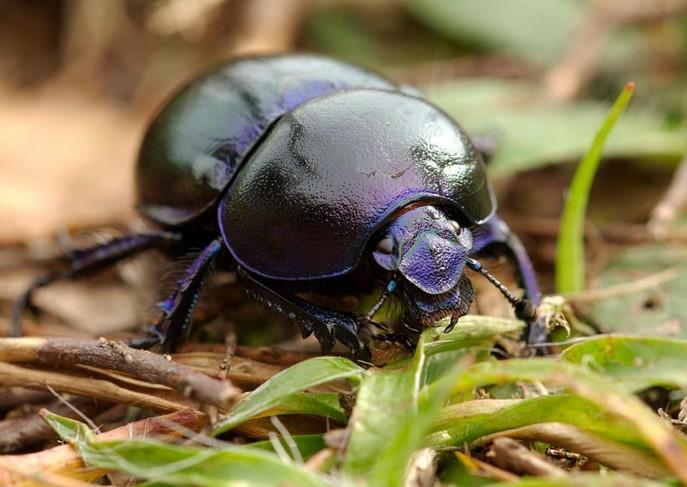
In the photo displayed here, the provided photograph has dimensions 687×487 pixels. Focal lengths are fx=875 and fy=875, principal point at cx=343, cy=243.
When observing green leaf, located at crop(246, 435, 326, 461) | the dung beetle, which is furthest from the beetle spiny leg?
green leaf, located at crop(246, 435, 326, 461)

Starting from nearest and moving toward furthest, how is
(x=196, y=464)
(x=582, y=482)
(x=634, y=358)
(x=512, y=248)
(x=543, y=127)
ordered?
1. (x=582, y=482)
2. (x=196, y=464)
3. (x=634, y=358)
4. (x=512, y=248)
5. (x=543, y=127)

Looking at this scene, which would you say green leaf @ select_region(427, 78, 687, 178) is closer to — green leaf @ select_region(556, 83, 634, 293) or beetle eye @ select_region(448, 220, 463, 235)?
green leaf @ select_region(556, 83, 634, 293)

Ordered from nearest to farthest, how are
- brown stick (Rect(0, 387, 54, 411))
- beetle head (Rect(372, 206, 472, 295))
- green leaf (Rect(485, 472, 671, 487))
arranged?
1. green leaf (Rect(485, 472, 671, 487))
2. beetle head (Rect(372, 206, 472, 295))
3. brown stick (Rect(0, 387, 54, 411))

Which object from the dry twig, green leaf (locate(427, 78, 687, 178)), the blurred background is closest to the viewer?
the dry twig

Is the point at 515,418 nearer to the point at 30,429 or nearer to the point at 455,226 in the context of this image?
the point at 455,226

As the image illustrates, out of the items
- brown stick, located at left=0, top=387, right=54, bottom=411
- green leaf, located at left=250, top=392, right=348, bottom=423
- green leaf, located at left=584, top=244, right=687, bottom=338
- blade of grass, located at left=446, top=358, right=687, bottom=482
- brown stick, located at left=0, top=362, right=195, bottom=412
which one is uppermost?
blade of grass, located at left=446, top=358, right=687, bottom=482

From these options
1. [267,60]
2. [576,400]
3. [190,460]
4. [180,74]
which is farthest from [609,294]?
[180,74]

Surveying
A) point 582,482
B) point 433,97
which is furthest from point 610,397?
point 433,97
